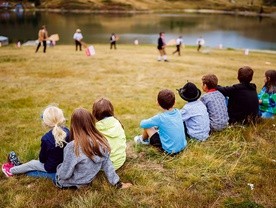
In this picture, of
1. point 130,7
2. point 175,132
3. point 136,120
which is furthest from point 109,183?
point 130,7

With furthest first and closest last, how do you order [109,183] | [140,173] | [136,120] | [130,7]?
1. [130,7]
2. [136,120]
3. [140,173]
4. [109,183]

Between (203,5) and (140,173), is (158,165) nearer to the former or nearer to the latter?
(140,173)

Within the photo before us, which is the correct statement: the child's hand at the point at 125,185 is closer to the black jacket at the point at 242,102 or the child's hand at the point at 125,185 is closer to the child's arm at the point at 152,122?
the child's arm at the point at 152,122

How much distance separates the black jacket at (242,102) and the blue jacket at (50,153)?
3.80 meters

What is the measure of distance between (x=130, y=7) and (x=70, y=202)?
148 metres

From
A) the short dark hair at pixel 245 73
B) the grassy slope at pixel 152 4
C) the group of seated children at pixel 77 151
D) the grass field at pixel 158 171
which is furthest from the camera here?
the grassy slope at pixel 152 4

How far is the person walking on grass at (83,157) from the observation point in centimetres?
460

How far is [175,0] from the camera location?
172875 millimetres

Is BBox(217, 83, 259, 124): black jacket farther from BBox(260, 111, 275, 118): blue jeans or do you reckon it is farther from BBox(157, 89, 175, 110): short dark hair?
BBox(157, 89, 175, 110): short dark hair

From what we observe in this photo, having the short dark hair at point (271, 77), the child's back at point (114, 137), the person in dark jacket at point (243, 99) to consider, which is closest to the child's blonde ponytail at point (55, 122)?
the child's back at point (114, 137)

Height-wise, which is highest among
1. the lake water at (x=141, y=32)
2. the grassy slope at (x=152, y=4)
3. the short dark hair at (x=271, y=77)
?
the grassy slope at (x=152, y=4)

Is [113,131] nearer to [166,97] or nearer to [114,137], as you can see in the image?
[114,137]

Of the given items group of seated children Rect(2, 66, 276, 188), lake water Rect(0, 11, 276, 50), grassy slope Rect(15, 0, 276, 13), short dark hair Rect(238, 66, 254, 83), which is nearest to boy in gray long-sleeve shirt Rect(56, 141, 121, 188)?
group of seated children Rect(2, 66, 276, 188)

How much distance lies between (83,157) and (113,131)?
0.93 meters
